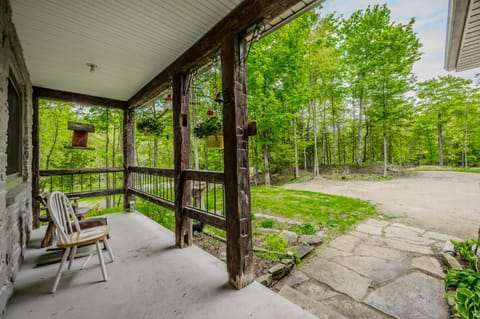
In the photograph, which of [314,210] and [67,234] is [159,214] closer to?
[67,234]

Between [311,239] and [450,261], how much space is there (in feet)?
5.14

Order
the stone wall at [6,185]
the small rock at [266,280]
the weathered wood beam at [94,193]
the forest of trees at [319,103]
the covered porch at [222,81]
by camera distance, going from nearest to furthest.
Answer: the stone wall at [6,185]
the covered porch at [222,81]
the small rock at [266,280]
the weathered wood beam at [94,193]
the forest of trees at [319,103]

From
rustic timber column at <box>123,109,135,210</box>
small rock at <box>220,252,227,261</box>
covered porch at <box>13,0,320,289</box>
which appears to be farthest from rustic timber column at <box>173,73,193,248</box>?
rustic timber column at <box>123,109,135,210</box>

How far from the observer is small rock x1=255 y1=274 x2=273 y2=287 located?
2.08 meters

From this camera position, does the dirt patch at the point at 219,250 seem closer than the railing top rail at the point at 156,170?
Yes

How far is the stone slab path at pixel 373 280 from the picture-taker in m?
1.75

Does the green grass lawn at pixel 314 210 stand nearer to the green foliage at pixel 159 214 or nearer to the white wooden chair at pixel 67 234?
the green foliage at pixel 159 214

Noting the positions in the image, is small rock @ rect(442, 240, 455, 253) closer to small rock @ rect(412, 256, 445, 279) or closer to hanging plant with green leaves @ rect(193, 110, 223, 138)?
small rock @ rect(412, 256, 445, 279)

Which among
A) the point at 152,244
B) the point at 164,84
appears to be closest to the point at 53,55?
the point at 164,84

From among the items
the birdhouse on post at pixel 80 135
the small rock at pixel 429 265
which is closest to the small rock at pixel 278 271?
the small rock at pixel 429 265

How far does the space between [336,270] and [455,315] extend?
96 centimetres

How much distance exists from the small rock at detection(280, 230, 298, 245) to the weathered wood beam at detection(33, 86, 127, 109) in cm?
450

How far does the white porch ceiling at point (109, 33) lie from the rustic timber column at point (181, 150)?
17.3 inches

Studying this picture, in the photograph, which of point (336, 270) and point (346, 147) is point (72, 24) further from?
point (346, 147)
